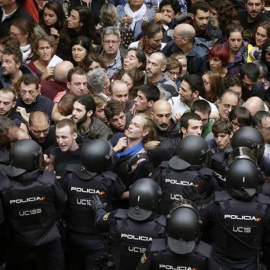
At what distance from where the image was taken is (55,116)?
931cm

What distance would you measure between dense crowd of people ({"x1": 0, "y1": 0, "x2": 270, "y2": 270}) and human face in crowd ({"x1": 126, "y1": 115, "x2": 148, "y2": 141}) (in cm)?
1

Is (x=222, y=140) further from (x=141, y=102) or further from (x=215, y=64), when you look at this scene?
(x=215, y=64)

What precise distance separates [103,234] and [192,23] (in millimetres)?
5330

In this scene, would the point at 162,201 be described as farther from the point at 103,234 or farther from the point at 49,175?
the point at 49,175

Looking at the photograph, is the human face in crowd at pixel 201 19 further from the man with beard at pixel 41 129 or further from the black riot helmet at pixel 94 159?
the black riot helmet at pixel 94 159

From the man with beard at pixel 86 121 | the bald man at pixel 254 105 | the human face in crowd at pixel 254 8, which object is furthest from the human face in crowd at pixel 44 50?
the human face in crowd at pixel 254 8

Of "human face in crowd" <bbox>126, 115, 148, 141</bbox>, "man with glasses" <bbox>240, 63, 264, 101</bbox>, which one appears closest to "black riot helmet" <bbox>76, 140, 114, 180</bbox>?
"human face in crowd" <bbox>126, 115, 148, 141</bbox>

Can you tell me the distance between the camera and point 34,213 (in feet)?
24.1

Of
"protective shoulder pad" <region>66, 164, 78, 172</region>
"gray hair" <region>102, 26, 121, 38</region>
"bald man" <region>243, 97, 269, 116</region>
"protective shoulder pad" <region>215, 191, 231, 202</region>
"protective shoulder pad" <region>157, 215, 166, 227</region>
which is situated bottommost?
"bald man" <region>243, 97, 269, 116</region>

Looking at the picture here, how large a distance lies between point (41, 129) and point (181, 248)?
114 inches

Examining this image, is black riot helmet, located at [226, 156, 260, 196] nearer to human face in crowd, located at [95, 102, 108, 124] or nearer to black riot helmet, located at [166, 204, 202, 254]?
black riot helmet, located at [166, 204, 202, 254]

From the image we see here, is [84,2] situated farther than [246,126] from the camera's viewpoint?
Yes

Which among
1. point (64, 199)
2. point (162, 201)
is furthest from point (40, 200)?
point (162, 201)

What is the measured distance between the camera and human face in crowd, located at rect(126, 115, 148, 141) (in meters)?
8.25
